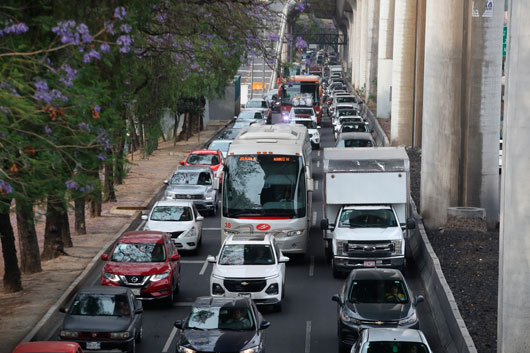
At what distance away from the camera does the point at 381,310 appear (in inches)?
800

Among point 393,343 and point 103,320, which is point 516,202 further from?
point 103,320

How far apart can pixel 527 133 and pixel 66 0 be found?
800 cm

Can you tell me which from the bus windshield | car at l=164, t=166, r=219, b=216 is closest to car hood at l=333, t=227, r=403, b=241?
the bus windshield

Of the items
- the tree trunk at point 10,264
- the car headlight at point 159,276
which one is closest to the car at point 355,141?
the tree trunk at point 10,264

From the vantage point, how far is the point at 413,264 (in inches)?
1162

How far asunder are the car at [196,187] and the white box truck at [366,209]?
30.6 ft

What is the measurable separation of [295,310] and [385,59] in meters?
60.3

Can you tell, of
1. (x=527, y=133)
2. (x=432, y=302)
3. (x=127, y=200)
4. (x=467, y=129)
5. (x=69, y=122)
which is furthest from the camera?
(x=127, y=200)

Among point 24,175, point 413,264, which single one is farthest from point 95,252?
point 24,175

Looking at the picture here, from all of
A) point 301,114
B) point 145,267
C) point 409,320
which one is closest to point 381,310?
point 409,320

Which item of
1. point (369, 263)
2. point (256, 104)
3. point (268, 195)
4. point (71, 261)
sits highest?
point (256, 104)

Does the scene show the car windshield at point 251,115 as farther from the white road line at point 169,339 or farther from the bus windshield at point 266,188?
the white road line at point 169,339

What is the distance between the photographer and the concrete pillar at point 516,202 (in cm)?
1728

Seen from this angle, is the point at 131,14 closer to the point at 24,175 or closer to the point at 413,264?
the point at 24,175
